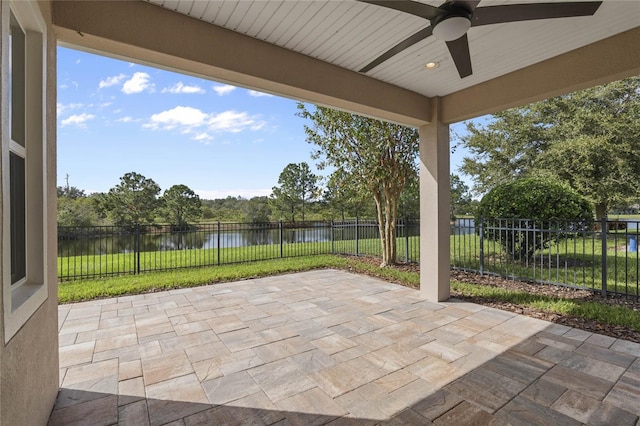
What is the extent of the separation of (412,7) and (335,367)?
2658 mm

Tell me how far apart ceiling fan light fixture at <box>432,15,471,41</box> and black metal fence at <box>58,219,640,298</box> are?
12.5 ft

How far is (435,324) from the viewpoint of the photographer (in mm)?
3367

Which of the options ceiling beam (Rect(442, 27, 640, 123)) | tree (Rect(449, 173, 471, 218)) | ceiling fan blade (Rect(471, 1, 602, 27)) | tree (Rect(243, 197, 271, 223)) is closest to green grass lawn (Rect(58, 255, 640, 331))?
ceiling beam (Rect(442, 27, 640, 123))


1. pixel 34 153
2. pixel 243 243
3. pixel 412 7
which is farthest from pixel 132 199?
pixel 412 7

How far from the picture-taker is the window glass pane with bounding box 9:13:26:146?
5.32 feet

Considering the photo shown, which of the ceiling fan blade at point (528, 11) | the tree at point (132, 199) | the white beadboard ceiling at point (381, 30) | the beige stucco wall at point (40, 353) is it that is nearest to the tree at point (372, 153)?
the white beadboard ceiling at point (381, 30)

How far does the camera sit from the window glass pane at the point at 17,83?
5.32ft

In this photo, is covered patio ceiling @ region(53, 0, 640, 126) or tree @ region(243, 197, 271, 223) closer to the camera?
covered patio ceiling @ region(53, 0, 640, 126)

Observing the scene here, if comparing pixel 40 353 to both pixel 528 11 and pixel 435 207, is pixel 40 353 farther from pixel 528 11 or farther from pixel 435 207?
pixel 435 207

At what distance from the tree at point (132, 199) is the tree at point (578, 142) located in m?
25.0

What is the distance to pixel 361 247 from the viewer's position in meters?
8.79

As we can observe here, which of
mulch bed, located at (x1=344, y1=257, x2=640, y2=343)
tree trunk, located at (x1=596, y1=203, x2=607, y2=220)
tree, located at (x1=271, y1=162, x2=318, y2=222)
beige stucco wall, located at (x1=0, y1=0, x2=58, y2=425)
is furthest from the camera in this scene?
tree, located at (x1=271, y1=162, x2=318, y2=222)

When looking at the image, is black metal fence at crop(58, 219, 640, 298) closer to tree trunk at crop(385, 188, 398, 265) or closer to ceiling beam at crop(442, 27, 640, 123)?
tree trunk at crop(385, 188, 398, 265)

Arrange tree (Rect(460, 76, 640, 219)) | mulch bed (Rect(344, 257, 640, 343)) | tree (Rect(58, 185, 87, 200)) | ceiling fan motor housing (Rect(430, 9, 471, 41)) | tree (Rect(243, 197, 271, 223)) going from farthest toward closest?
tree (Rect(243, 197, 271, 223)) < tree (Rect(58, 185, 87, 200)) < tree (Rect(460, 76, 640, 219)) < mulch bed (Rect(344, 257, 640, 343)) < ceiling fan motor housing (Rect(430, 9, 471, 41))
